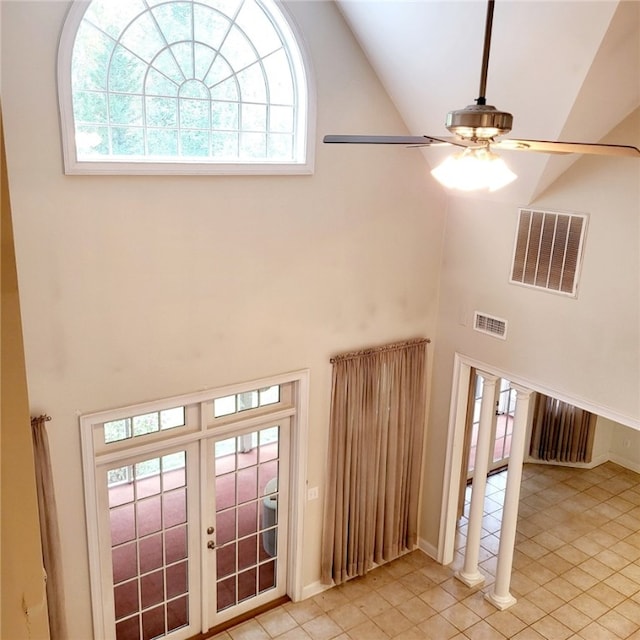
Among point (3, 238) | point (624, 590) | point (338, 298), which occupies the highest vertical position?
point (3, 238)

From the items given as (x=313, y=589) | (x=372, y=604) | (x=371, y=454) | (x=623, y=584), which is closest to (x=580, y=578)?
(x=623, y=584)

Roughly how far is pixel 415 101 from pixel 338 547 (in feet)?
13.8

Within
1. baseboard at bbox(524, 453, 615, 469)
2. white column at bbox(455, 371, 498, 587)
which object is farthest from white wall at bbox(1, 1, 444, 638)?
baseboard at bbox(524, 453, 615, 469)

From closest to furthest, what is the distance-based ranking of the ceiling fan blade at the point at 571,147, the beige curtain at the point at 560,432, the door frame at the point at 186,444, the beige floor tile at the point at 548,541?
the ceiling fan blade at the point at 571,147
the door frame at the point at 186,444
the beige floor tile at the point at 548,541
the beige curtain at the point at 560,432

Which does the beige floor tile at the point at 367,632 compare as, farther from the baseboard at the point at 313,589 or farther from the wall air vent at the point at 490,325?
→ the wall air vent at the point at 490,325

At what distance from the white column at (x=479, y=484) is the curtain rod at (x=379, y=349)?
0.68m

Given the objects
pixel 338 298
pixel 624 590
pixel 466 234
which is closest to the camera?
pixel 338 298

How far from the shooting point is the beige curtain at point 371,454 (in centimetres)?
599

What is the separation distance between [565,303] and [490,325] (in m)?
0.83

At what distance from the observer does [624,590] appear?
6707 millimetres

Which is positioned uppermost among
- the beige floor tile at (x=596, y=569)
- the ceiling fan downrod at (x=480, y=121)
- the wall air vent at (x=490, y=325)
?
the ceiling fan downrod at (x=480, y=121)

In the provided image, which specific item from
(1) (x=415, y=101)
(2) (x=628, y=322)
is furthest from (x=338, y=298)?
(2) (x=628, y=322)

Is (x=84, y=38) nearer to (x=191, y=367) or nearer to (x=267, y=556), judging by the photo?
(x=191, y=367)

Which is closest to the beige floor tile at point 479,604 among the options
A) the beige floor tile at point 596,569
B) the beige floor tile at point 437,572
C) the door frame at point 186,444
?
the beige floor tile at point 437,572
